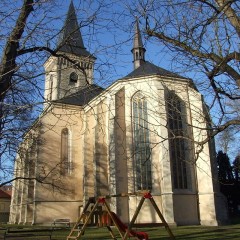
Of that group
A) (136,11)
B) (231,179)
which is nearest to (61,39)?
(136,11)

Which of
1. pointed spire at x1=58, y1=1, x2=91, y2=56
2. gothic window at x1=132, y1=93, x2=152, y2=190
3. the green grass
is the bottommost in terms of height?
the green grass

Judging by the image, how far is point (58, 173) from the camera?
2894 centimetres

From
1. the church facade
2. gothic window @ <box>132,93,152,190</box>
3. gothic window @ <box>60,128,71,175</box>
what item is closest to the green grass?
the church facade

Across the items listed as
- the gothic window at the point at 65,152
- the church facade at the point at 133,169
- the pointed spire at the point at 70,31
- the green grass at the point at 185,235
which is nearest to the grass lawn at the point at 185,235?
the green grass at the point at 185,235

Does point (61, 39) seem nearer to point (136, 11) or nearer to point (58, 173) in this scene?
point (136, 11)

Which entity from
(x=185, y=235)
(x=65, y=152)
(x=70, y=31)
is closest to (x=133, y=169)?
(x=65, y=152)

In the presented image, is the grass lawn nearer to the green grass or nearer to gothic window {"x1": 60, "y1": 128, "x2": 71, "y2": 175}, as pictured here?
the green grass

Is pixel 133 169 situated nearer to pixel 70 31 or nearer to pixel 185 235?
pixel 185 235

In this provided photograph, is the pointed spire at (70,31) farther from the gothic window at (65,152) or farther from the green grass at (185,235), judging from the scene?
the gothic window at (65,152)

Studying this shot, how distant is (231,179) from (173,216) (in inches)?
1098

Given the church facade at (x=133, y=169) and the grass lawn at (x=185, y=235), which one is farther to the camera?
the church facade at (x=133, y=169)

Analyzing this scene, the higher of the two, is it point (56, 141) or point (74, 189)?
point (56, 141)

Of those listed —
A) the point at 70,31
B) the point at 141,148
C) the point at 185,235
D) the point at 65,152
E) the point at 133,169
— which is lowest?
the point at 185,235

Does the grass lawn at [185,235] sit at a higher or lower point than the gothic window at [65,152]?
lower
